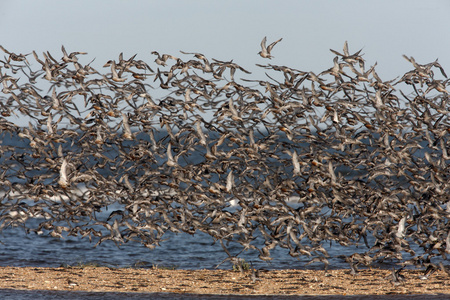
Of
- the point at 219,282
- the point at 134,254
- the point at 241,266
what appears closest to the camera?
the point at 219,282

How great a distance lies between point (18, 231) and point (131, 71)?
12.5 m

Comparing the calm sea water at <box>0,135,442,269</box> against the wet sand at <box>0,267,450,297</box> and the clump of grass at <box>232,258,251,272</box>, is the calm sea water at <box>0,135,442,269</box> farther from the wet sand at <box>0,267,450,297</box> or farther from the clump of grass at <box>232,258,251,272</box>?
the wet sand at <box>0,267,450,297</box>

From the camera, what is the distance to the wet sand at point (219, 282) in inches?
494

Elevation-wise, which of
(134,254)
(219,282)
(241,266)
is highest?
(134,254)

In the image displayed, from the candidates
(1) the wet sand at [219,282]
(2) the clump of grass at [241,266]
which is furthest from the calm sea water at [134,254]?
(1) the wet sand at [219,282]

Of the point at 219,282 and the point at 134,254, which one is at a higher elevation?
the point at 134,254

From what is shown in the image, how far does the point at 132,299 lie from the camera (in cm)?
1146

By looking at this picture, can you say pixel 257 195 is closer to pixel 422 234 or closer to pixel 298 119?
pixel 298 119

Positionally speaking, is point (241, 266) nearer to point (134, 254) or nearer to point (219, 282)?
point (219, 282)

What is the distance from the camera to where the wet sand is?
12547 mm

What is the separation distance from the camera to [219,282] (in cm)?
1355

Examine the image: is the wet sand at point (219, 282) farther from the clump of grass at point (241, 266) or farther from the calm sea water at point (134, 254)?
the calm sea water at point (134, 254)

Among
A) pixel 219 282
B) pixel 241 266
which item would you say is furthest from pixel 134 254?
pixel 219 282

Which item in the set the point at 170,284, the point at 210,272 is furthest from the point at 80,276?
the point at 210,272
